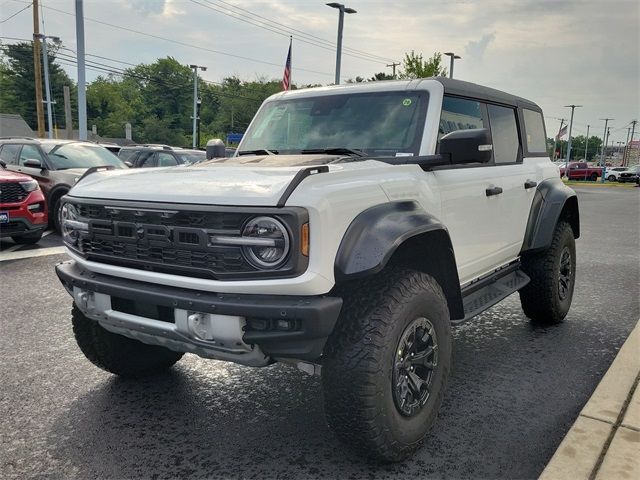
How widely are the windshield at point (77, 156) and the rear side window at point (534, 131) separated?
310 inches

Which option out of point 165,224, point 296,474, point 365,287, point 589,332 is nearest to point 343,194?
point 365,287

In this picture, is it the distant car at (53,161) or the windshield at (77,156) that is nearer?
the distant car at (53,161)

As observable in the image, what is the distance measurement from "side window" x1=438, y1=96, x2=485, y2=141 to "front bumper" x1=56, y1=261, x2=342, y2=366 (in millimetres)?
1719

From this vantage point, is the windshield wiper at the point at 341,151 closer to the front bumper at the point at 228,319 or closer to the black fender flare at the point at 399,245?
the black fender flare at the point at 399,245

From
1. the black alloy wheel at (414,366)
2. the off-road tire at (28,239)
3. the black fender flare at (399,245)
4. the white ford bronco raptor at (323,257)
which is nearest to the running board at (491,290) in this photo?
the white ford bronco raptor at (323,257)

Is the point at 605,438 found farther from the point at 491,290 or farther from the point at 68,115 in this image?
the point at 68,115

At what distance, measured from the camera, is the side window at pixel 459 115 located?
3.50m

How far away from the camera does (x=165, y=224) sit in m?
2.48

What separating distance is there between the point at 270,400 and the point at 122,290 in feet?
4.13

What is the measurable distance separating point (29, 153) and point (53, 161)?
0.73m

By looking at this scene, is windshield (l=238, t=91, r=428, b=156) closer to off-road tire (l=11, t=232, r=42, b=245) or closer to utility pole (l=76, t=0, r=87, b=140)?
off-road tire (l=11, t=232, r=42, b=245)

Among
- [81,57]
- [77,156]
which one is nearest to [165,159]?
[77,156]

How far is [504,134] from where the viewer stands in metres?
4.38

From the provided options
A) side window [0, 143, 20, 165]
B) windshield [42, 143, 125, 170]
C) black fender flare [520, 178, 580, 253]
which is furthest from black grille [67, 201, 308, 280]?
side window [0, 143, 20, 165]
